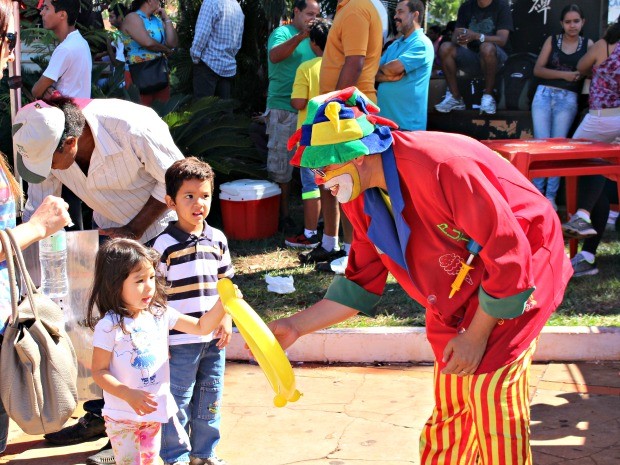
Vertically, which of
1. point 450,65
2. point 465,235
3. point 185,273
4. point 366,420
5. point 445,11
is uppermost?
point 445,11

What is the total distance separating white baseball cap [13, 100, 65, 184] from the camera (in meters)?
4.02

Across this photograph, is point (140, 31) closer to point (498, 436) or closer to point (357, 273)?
point (357, 273)

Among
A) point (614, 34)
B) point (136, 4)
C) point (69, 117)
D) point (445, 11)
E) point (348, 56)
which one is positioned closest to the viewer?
point (69, 117)

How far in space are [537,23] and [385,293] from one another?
4.66 metres

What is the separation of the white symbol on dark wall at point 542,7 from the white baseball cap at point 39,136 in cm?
719

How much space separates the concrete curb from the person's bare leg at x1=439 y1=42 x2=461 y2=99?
14.5ft

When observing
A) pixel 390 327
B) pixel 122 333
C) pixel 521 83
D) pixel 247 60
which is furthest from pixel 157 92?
pixel 122 333

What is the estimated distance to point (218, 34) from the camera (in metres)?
9.29

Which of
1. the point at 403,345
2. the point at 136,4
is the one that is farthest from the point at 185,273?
the point at 136,4

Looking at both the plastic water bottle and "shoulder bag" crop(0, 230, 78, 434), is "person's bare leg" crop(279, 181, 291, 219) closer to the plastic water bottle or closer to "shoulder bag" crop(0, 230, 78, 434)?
the plastic water bottle

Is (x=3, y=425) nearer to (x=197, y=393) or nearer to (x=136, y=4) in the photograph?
(x=197, y=393)

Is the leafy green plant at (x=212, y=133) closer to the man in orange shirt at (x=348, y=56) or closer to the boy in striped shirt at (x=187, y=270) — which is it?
the man in orange shirt at (x=348, y=56)

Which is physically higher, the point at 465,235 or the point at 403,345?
the point at 465,235

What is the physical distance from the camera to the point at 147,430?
3709 millimetres
